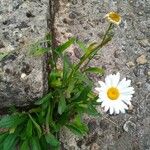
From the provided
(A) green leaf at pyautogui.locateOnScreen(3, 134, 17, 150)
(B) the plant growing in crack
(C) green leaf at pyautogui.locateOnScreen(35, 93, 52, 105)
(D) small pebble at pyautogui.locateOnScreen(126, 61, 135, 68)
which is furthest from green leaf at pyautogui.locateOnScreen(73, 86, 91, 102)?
(D) small pebble at pyautogui.locateOnScreen(126, 61, 135, 68)

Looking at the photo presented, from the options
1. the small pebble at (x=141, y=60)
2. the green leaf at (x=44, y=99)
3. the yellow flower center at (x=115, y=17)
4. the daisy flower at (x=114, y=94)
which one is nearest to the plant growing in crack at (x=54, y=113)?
the green leaf at (x=44, y=99)

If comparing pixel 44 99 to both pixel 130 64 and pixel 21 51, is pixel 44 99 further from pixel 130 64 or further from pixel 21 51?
pixel 130 64

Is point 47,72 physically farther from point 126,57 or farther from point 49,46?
point 126,57

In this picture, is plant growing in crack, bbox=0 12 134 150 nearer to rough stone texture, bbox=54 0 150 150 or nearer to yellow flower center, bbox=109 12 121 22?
rough stone texture, bbox=54 0 150 150

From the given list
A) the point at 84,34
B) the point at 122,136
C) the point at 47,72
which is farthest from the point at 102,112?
the point at 84,34

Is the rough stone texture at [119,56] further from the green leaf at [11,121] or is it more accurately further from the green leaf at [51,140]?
the green leaf at [11,121]
